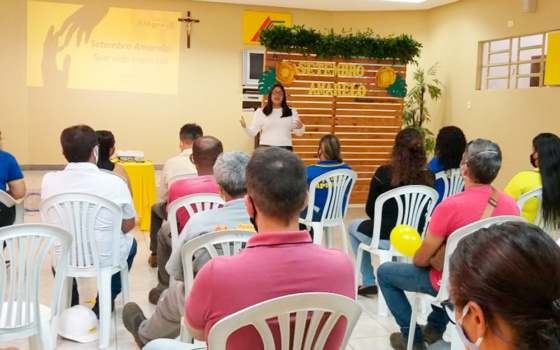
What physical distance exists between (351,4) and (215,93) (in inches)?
121

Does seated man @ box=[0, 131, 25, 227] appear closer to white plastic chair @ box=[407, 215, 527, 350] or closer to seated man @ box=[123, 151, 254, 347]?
seated man @ box=[123, 151, 254, 347]

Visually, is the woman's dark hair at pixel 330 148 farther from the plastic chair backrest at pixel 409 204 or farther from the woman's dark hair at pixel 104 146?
the woman's dark hair at pixel 104 146

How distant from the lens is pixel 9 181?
397 cm

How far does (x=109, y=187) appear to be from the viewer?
321cm

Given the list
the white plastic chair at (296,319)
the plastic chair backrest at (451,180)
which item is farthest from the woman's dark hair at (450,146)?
the white plastic chair at (296,319)

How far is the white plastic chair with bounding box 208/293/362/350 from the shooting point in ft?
4.90

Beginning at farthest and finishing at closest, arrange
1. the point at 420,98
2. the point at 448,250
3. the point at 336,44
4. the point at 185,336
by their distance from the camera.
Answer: the point at 420,98
the point at 336,44
the point at 448,250
the point at 185,336

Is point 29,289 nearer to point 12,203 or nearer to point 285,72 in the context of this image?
point 12,203

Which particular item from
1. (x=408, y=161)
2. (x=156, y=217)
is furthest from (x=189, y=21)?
(x=408, y=161)

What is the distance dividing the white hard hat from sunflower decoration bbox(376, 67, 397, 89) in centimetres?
539

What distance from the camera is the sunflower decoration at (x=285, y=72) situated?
7.11 meters

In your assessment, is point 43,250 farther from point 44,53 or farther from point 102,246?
point 44,53

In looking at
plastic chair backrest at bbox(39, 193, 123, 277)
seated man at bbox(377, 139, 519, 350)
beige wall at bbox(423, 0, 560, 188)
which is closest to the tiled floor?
plastic chair backrest at bbox(39, 193, 123, 277)

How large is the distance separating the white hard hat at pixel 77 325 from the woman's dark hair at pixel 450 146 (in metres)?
2.72
